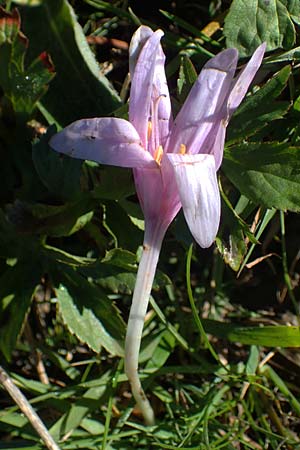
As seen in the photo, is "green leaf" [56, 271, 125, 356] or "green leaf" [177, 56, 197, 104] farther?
"green leaf" [56, 271, 125, 356]

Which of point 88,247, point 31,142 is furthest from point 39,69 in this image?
point 88,247

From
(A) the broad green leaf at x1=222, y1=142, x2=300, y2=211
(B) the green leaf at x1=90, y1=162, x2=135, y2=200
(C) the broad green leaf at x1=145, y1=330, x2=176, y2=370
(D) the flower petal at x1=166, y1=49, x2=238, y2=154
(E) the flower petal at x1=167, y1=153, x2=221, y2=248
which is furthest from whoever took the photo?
(C) the broad green leaf at x1=145, y1=330, x2=176, y2=370

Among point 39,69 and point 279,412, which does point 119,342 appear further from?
point 39,69

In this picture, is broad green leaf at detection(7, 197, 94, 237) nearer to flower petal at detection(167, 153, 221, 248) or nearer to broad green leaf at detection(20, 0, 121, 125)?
broad green leaf at detection(20, 0, 121, 125)

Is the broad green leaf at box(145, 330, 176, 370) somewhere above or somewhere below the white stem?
below

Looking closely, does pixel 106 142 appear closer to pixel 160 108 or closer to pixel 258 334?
pixel 160 108

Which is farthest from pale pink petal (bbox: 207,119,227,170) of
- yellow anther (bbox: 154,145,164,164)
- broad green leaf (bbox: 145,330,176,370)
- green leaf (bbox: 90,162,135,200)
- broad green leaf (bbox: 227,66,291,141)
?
broad green leaf (bbox: 145,330,176,370)

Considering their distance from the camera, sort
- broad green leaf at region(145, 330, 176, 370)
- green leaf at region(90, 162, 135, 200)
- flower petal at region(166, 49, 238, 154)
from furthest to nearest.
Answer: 1. broad green leaf at region(145, 330, 176, 370)
2. green leaf at region(90, 162, 135, 200)
3. flower petal at region(166, 49, 238, 154)

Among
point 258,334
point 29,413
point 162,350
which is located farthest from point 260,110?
point 29,413
